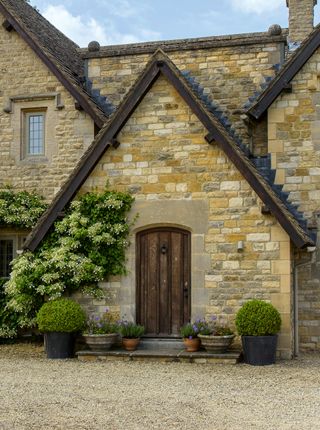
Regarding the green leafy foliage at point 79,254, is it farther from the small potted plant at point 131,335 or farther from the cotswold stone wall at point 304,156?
the cotswold stone wall at point 304,156

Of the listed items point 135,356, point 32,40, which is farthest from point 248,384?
point 32,40

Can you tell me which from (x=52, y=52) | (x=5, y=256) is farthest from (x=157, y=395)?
(x=52, y=52)

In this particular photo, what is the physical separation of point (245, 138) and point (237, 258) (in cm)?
393

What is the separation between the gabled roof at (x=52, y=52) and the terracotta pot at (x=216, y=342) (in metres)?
5.98

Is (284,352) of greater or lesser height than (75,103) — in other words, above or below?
below

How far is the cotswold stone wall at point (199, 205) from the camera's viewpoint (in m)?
12.8

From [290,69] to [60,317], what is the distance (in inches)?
274

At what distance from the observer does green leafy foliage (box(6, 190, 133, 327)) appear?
43.6 feet

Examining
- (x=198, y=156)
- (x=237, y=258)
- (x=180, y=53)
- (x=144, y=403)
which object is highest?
(x=180, y=53)

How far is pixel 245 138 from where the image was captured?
15812 mm

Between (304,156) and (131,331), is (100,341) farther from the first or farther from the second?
(304,156)

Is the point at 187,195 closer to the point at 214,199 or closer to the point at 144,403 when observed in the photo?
the point at 214,199

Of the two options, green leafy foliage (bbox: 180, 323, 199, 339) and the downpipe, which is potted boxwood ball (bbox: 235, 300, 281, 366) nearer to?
green leafy foliage (bbox: 180, 323, 199, 339)

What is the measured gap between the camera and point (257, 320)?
11992 mm
